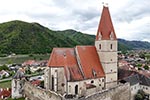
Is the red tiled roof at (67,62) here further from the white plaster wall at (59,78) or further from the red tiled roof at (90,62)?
the red tiled roof at (90,62)

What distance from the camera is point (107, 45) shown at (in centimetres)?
3978

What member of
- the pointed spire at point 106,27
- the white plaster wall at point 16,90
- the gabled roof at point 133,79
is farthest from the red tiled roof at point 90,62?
the white plaster wall at point 16,90

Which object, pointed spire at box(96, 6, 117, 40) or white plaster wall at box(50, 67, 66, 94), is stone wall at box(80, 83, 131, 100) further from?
pointed spire at box(96, 6, 117, 40)

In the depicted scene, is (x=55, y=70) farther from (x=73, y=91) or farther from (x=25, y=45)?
(x=25, y=45)

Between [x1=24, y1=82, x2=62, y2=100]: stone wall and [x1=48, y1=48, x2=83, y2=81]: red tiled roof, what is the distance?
16.1ft

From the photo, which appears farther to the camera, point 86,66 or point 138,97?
point 138,97

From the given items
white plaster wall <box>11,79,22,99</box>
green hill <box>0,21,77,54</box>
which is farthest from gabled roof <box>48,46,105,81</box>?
green hill <box>0,21,77,54</box>

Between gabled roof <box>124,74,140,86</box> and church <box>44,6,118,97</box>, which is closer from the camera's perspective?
church <box>44,6,118,97</box>

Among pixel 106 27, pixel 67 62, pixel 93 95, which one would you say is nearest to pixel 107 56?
pixel 106 27

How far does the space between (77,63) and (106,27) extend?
9206 millimetres

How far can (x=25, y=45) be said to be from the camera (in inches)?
6786

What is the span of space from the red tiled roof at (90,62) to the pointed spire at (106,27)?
143 inches

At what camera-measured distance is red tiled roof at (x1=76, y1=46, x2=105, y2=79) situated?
37.6 m

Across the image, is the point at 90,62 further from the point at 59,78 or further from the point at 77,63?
the point at 59,78
